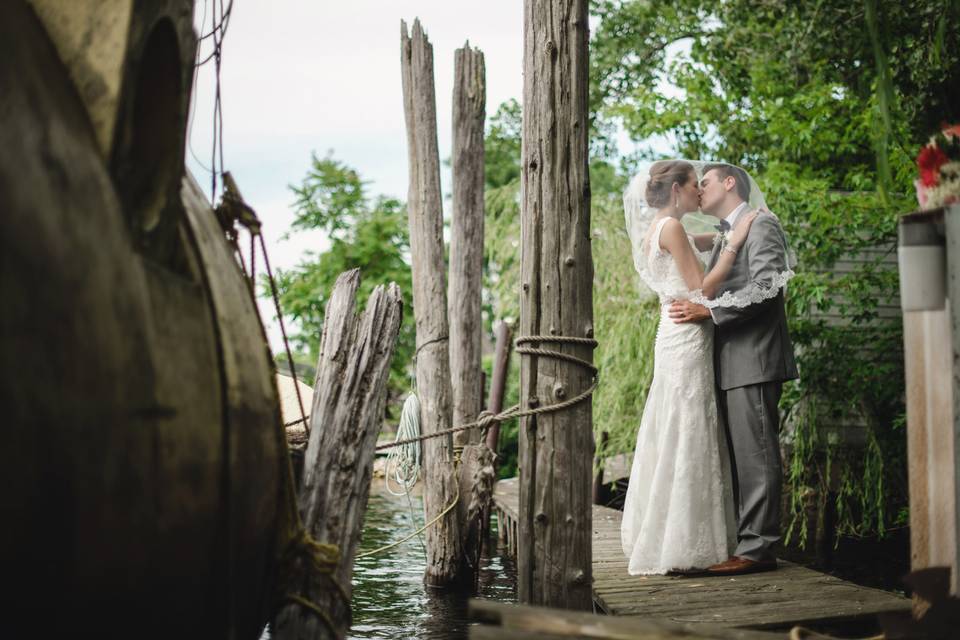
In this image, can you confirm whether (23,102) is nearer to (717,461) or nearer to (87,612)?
(87,612)

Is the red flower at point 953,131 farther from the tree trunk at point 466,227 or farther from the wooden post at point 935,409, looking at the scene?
the tree trunk at point 466,227

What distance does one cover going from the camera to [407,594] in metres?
7.30

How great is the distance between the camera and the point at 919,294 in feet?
10.9

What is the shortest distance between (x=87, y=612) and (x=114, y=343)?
0.67m

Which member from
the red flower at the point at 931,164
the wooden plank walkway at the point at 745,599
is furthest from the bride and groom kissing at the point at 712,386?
the red flower at the point at 931,164

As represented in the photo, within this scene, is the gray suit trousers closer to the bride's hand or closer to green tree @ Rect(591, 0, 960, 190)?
the bride's hand

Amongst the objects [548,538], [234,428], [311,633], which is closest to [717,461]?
[548,538]

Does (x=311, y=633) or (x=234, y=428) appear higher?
(x=234, y=428)

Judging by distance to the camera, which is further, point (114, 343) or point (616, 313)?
point (616, 313)

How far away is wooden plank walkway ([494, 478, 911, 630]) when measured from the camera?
4320 millimetres

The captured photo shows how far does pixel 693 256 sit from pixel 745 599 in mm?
1833

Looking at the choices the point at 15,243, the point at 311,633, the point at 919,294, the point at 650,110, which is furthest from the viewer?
the point at 650,110

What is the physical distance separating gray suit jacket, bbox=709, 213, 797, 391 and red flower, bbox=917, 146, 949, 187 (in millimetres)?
1849

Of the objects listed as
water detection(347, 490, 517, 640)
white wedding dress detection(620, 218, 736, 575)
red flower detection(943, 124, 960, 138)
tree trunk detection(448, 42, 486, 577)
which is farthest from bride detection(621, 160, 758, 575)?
tree trunk detection(448, 42, 486, 577)
